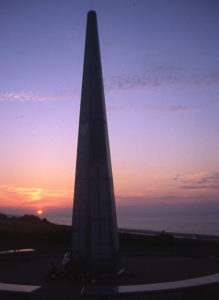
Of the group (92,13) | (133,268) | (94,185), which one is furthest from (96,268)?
(92,13)

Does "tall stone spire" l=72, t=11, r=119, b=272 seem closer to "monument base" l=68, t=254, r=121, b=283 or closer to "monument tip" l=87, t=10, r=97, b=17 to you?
"monument base" l=68, t=254, r=121, b=283

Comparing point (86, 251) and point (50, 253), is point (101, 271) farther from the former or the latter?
point (50, 253)

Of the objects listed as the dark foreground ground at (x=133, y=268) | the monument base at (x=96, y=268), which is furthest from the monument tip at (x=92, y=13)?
the dark foreground ground at (x=133, y=268)

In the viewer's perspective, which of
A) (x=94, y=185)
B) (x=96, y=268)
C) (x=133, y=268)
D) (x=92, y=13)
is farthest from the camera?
(x=92, y=13)

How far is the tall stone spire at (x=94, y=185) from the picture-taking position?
1254 centimetres

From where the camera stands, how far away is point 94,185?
12969 mm

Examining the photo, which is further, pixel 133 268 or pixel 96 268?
pixel 133 268

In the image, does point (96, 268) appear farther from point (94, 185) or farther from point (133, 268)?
point (94, 185)

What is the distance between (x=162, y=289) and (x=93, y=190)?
5.78 metres

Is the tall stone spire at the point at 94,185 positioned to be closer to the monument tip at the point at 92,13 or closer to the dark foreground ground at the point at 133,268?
the dark foreground ground at the point at 133,268

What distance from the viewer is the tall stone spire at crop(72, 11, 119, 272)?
12.5m

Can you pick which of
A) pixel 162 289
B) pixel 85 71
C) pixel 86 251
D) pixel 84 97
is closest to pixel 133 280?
pixel 86 251

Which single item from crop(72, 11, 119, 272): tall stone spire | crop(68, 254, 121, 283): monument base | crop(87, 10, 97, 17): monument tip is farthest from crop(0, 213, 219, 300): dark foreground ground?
crop(87, 10, 97, 17): monument tip

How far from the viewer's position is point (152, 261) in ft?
52.9
